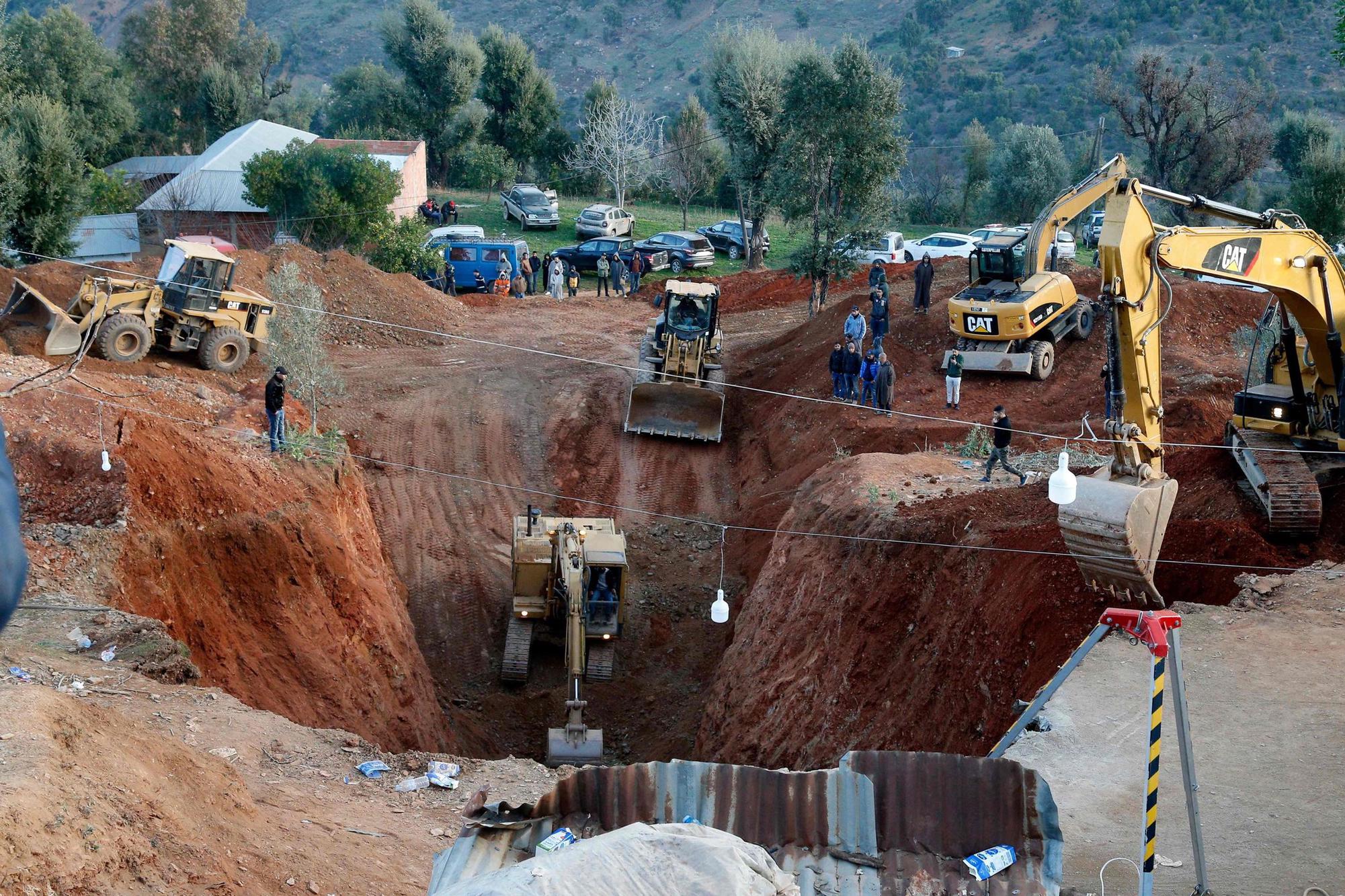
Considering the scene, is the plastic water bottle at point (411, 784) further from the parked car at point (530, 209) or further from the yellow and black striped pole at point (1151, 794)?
the parked car at point (530, 209)

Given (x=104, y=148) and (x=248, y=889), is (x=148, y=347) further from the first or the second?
(x=104, y=148)

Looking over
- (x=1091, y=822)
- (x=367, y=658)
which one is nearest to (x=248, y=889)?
(x=1091, y=822)

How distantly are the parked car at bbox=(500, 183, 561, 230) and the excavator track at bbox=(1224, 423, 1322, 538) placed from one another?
1290 inches

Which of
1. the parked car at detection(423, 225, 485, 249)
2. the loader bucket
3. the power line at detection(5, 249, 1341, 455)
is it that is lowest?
the power line at detection(5, 249, 1341, 455)

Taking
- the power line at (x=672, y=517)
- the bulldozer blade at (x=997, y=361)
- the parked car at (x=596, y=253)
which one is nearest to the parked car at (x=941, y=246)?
the parked car at (x=596, y=253)

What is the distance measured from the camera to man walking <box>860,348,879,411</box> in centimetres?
2280

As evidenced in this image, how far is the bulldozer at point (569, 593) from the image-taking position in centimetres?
1780

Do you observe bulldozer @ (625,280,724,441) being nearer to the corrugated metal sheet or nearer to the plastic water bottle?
the plastic water bottle

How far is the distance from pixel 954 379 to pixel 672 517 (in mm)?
5735

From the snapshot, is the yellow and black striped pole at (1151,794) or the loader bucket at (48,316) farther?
the loader bucket at (48,316)

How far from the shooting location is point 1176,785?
390 inches

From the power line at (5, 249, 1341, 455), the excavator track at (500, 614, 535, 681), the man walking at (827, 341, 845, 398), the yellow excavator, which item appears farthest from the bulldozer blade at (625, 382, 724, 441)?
the yellow excavator

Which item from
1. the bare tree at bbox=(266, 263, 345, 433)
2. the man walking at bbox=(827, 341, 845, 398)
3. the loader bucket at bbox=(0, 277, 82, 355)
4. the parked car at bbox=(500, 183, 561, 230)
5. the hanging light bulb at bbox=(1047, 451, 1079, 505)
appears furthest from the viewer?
the parked car at bbox=(500, 183, 561, 230)

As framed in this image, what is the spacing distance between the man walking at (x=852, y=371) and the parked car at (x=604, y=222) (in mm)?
20164
